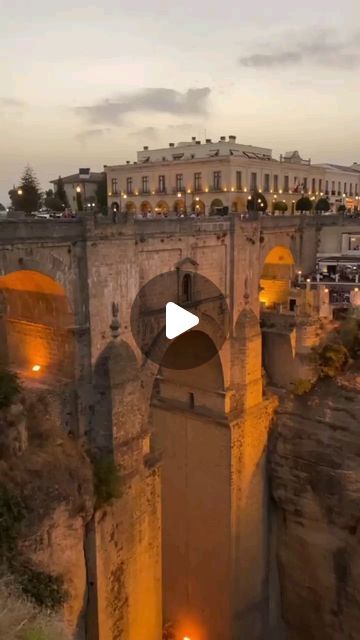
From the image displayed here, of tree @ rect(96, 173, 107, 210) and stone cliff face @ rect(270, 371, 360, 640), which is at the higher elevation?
tree @ rect(96, 173, 107, 210)

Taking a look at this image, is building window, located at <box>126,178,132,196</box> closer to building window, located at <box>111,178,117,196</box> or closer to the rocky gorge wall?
building window, located at <box>111,178,117,196</box>

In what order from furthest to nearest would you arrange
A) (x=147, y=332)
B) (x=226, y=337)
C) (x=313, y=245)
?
(x=313, y=245) → (x=226, y=337) → (x=147, y=332)

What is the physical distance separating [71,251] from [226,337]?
9488 millimetres

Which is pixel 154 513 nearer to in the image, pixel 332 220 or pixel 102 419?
pixel 102 419

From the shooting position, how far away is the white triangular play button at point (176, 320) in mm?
20406

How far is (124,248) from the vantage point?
1802cm

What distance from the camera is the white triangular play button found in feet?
66.9

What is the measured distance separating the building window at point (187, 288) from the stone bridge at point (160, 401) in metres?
0.27

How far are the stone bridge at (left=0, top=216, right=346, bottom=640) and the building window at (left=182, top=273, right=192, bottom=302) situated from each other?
272 millimetres

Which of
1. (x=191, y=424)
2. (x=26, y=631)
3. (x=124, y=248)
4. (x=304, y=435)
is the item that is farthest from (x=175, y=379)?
(x=26, y=631)

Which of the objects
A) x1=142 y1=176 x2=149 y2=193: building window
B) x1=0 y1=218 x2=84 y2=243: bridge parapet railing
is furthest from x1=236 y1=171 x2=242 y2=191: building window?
x1=0 y1=218 x2=84 y2=243: bridge parapet railing

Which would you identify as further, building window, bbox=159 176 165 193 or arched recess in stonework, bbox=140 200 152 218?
arched recess in stonework, bbox=140 200 152 218

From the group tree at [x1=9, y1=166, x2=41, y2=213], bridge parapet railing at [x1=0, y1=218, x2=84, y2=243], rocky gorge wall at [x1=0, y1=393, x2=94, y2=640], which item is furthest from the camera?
tree at [x1=9, y1=166, x2=41, y2=213]

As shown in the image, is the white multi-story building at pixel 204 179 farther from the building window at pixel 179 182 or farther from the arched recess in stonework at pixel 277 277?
the arched recess in stonework at pixel 277 277
